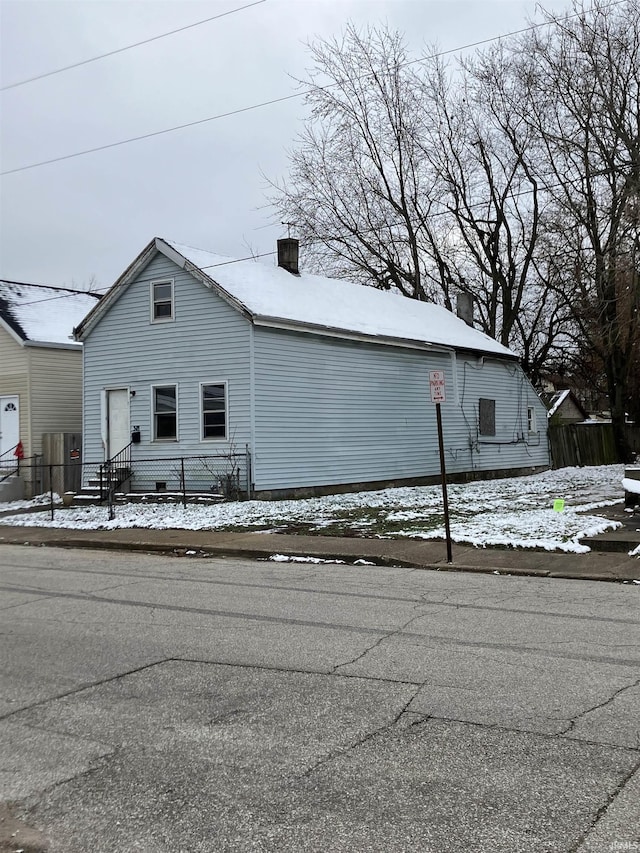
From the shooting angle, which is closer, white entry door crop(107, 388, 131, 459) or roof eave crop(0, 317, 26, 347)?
white entry door crop(107, 388, 131, 459)

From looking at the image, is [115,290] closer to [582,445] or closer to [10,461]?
[10,461]

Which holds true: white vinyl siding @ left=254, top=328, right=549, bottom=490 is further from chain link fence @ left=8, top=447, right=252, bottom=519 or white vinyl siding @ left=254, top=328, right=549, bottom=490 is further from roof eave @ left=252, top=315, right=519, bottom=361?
chain link fence @ left=8, top=447, right=252, bottom=519

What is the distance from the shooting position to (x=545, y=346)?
126 feet

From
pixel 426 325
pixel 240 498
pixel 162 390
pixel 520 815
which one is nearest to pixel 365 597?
pixel 520 815

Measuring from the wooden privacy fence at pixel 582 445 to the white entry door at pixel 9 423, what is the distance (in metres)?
21.5

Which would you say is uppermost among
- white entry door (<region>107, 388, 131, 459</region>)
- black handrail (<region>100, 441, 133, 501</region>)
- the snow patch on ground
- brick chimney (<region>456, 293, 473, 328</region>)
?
brick chimney (<region>456, 293, 473, 328</region>)

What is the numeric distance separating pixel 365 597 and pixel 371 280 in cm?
3104

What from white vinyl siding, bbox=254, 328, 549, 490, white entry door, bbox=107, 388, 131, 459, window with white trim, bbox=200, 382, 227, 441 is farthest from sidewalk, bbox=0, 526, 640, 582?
white entry door, bbox=107, 388, 131, 459

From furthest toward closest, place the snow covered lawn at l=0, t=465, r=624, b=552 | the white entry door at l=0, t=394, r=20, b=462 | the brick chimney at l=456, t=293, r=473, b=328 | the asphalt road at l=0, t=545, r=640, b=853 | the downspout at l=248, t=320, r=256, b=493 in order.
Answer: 1. the brick chimney at l=456, t=293, r=473, b=328
2. the white entry door at l=0, t=394, r=20, b=462
3. the downspout at l=248, t=320, r=256, b=493
4. the snow covered lawn at l=0, t=465, r=624, b=552
5. the asphalt road at l=0, t=545, r=640, b=853

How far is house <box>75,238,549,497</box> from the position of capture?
20.4m

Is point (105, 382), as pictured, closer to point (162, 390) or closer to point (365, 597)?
point (162, 390)

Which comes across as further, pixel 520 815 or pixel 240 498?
pixel 240 498

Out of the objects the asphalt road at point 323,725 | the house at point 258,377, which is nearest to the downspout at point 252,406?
the house at point 258,377

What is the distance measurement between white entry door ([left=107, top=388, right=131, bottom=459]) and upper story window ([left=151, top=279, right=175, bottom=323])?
2.31m
